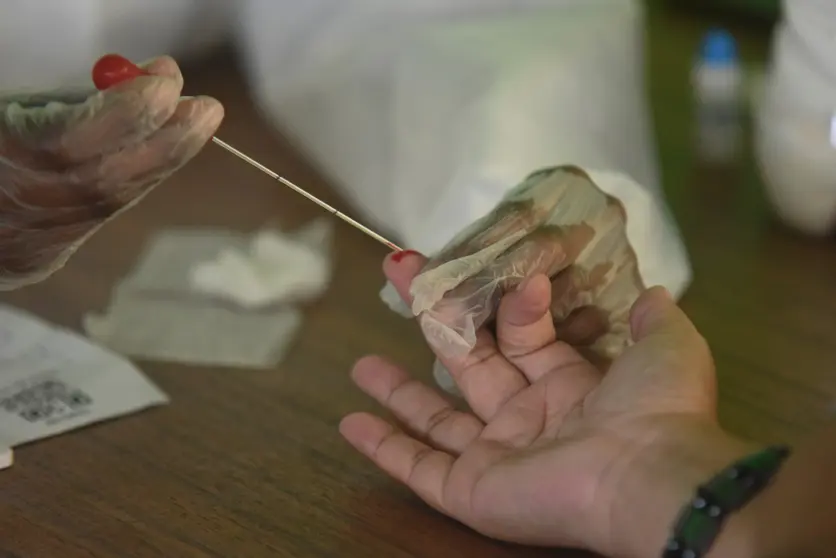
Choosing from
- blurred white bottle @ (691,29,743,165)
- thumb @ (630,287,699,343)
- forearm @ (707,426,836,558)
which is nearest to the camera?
forearm @ (707,426,836,558)

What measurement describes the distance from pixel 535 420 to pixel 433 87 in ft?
1.07

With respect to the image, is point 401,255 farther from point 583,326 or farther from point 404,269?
point 583,326

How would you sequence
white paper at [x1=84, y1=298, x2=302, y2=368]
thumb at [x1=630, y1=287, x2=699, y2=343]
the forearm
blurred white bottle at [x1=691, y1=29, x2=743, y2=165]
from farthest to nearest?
blurred white bottle at [x1=691, y1=29, x2=743, y2=165] < white paper at [x1=84, y1=298, x2=302, y2=368] < thumb at [x1=630, y1=287, x2=699, y2=343] < the forearm

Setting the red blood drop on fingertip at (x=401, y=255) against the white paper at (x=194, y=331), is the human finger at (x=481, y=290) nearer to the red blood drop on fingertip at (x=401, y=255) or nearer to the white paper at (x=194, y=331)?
the red blood drop on fingertip at (x=401, y=255)

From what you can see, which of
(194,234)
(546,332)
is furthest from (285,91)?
(546,332)

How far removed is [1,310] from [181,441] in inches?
7.6

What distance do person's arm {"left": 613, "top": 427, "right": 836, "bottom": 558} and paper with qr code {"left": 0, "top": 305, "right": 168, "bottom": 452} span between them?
12.0 inches

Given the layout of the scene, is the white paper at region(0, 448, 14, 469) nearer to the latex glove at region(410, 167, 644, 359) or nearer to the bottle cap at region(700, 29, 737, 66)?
the latex glove at region(410, 167, 644, 359)

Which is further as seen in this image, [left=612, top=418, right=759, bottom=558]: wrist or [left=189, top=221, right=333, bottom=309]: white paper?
[left=189, top=221, right=333, bottom=309]: white paper

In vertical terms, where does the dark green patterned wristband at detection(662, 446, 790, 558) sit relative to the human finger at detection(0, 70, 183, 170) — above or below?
below

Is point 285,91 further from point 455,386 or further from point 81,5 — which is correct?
point 455,386

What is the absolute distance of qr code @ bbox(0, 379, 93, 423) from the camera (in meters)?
0.59

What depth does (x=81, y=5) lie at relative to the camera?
0.87 meters

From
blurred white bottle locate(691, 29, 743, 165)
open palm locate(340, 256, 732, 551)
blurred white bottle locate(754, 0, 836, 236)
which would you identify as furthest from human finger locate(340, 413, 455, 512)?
blurred white bottle locate(691, 29, 743, 165)
